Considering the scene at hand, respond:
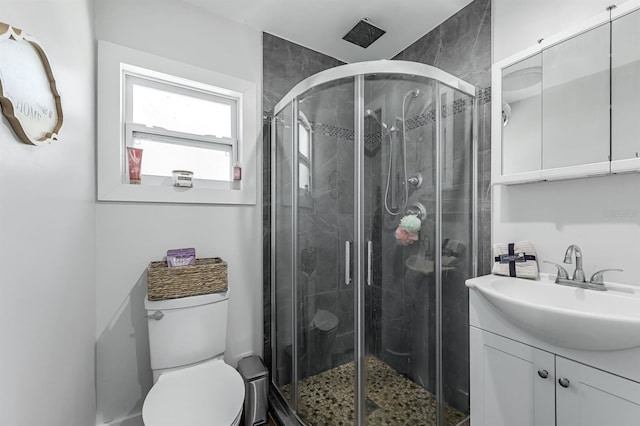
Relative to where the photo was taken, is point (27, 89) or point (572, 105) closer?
point (27, 89)

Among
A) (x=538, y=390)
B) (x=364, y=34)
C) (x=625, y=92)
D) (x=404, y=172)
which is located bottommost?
(x=538, y=390)

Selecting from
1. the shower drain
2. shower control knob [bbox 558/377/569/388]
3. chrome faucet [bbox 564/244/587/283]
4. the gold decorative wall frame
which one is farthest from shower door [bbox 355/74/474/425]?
the gold decorative wall frame

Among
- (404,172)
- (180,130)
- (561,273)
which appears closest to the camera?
(561,273)

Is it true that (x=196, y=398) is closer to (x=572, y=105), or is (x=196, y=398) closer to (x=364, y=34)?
(x=572, y=105)

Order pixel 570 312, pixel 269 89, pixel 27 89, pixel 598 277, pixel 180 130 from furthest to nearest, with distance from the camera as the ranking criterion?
1. pixel 269 89
2. pixel 180 130
3. pixel 598 277
4. pixel 570 312
5. pixel 27 89

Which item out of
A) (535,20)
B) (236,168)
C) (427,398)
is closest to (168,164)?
(236,168)

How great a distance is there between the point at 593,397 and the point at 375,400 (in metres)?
0.88

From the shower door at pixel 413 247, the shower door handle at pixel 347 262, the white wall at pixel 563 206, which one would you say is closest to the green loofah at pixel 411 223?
the shower door at pixel 413 247

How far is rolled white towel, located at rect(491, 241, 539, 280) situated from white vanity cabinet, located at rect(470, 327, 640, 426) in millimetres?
359

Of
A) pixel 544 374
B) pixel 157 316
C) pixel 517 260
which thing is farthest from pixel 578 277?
pixel 157 316

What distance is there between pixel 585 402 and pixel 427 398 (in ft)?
2.45

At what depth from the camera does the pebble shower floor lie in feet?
4.70

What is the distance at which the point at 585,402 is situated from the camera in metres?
0.98

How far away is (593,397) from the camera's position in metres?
0.95
